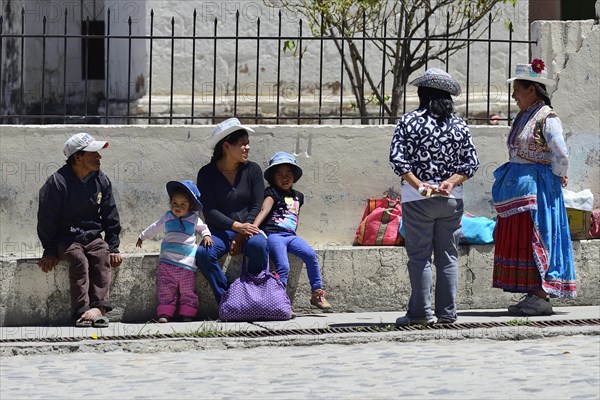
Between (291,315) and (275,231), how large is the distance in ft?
2.06

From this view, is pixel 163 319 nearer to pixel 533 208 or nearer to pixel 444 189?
pixel 444 189

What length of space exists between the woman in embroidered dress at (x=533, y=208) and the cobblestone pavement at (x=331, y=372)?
74 centimetres

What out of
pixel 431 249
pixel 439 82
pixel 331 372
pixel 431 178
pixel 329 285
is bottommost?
pixel 331 372

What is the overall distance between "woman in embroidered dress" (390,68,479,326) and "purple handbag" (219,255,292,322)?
2.76 feet

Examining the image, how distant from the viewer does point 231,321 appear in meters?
9.46

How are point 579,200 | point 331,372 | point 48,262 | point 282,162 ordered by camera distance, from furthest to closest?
1. point 579,200
2. point 282,162
3. point 48,262
4. point 331,372

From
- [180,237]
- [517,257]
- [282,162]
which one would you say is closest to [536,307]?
[517,257]

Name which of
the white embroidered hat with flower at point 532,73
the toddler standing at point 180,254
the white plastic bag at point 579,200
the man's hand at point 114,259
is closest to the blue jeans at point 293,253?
the toddler standing at point 180,254

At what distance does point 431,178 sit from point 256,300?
1428 millimetres

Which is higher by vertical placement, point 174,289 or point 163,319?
point 174,289

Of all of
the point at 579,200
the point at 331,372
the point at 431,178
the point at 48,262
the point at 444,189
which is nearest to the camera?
the point at 331,372

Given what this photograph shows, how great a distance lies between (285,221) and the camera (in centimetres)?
990

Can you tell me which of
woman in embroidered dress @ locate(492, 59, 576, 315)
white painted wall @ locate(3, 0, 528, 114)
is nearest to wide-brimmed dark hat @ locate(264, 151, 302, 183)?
woman in embroidered dress @ locate(492, 59, 576, 315)

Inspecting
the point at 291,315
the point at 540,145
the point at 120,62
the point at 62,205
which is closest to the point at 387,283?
the point at 291,315
